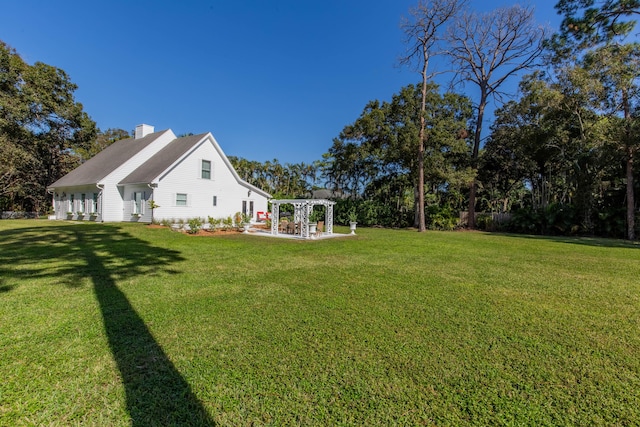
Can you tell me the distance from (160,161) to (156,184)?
2.93 m

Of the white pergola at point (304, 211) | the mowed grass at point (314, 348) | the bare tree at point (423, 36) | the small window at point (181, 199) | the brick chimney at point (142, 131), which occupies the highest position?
the bare tree at point (423, 36)

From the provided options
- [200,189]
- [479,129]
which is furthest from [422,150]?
[200,189]

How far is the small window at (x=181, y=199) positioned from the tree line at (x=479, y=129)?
37.1 ft

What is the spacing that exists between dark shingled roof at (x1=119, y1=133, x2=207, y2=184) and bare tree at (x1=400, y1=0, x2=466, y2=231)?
13907 mm

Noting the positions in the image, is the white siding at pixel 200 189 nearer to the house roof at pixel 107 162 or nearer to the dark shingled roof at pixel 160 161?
the dark shingled roof at pixel 160 161

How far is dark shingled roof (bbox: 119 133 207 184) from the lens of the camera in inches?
659

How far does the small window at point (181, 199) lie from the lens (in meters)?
17.4

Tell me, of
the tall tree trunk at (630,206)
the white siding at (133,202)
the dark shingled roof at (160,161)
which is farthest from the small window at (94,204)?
the tall tree trunk at (630,206)

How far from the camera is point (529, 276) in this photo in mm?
6059

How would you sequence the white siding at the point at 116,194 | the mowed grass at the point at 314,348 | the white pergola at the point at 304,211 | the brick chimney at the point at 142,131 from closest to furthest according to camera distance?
the mowed grass at the point at 314,348
the white pergola at the point at 304,211
the white siding at the point at 116,194
the brick chimney at the point at 142,131

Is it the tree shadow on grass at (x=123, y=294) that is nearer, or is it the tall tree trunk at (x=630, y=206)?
the tree shadow on grass at (x=123, y=294)

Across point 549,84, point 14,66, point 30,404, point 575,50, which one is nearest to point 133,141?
point 14,66

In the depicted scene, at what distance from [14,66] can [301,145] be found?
23356 mm

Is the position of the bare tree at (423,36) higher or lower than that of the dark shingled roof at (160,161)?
higher
